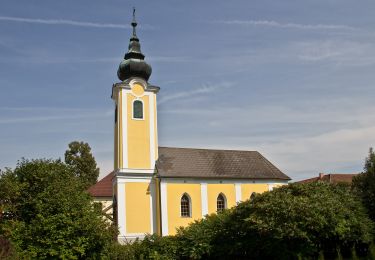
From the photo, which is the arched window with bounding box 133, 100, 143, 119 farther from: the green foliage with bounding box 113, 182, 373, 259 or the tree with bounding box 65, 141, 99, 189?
the tree with bounding box 65, 141, 99, 189

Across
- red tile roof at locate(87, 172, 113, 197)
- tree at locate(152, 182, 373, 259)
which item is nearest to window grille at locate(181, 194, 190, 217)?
tree at locate(152, 182, 373, 259)

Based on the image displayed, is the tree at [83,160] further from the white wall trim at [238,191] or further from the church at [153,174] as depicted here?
the white wall trim at [238,191]

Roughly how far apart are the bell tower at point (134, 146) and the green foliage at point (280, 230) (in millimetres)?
10883

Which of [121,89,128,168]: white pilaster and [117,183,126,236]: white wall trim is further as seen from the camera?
[121,89,128,168]: white pilaster

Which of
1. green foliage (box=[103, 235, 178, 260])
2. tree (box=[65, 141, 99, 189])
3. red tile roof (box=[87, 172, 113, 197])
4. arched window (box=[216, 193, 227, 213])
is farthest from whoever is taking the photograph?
tree (box=[65, 141, 99, 189])

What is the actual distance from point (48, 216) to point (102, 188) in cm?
2779

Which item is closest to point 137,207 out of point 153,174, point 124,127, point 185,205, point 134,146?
point 153,174

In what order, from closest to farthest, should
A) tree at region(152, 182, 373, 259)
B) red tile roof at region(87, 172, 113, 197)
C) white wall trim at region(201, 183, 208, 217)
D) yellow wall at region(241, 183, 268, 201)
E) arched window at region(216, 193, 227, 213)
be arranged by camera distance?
tree at region(152, 182, 373, 259)
white wall trim at region(201, 183, 208, 217)
arched window at region(216, 193, 227, 213)
yellow wall at region(241, 183, 268, 201)
red tile roof at region(87, 172, 113, 197)

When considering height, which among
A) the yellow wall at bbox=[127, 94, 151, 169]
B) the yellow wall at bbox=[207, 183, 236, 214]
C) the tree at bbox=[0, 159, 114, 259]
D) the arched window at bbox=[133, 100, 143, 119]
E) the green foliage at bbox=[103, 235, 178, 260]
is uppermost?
the arched window at bbox=[133, 100, 143, 119]

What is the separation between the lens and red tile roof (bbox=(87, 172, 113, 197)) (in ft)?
148

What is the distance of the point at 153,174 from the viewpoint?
103 feet

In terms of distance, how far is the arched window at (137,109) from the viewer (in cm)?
3222

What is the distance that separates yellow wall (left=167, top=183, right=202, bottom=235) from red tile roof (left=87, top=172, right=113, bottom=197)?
15894mm

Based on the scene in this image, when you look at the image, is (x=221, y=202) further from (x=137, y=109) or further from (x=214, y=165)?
(x=137, y=109)
